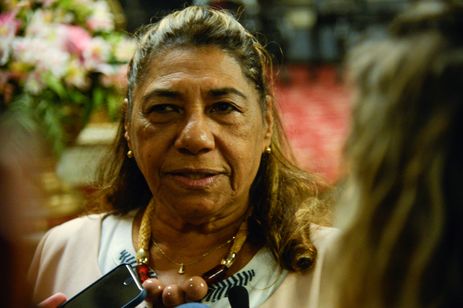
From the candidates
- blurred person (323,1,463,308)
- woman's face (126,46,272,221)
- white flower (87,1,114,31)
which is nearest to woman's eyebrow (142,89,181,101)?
woman's face (126,46,272,221)

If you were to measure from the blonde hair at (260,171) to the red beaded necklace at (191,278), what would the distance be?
0.05 metres

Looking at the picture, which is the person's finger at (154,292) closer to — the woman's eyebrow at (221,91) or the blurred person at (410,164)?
the woman's eyebrow at (221,91)

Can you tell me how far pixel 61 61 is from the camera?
89.3 inches

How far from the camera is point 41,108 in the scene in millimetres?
2258

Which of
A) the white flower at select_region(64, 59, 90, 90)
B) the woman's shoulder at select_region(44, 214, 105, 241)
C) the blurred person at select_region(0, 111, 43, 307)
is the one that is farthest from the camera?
the white flower at select_region(64, 59, 90, 90)

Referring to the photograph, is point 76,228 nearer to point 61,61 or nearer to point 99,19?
point 61,61

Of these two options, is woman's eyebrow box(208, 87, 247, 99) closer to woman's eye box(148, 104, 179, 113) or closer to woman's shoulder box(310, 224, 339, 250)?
woman's eye box(148, 104, 179, 113)

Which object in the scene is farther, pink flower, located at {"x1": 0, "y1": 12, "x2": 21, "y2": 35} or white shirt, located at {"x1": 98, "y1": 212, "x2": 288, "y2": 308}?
pink flower, located at {"x1": 0, "y1": 12, "x2": 21, "y2": 35}

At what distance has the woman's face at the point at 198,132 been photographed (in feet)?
4.42

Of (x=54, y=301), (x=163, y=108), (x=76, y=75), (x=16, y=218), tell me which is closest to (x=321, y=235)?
(x=163, y=108)

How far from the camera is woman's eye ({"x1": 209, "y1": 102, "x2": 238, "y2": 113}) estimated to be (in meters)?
1.38

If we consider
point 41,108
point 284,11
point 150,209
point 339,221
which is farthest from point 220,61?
point 284,11

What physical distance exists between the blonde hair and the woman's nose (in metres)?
0.18

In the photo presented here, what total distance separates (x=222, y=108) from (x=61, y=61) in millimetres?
1071
